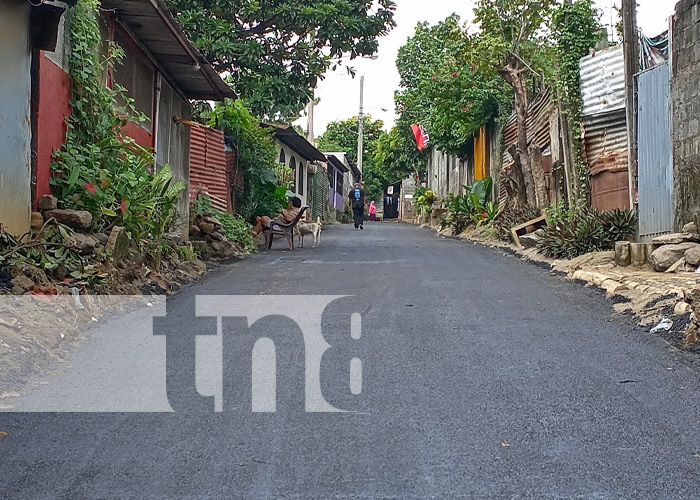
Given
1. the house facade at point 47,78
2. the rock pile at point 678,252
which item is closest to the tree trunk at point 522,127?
the rock pile at point 678,252

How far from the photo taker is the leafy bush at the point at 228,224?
14.7m

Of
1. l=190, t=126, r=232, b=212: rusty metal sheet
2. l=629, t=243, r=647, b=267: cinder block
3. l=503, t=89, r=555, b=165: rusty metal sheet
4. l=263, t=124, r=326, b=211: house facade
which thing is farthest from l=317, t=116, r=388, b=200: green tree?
l=629, t=243, r=647, b=267: cinder block

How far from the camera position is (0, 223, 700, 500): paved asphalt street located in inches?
128

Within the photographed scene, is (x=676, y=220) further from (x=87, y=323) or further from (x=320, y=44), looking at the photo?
(x=320, y=44)

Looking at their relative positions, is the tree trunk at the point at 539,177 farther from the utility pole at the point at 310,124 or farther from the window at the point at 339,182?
the window at the point at 339,182

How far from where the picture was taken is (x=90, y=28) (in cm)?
866

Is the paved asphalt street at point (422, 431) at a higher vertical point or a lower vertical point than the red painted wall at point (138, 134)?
lower

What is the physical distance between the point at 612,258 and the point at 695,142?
6.68 ft

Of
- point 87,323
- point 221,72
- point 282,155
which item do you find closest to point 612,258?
point 87,323

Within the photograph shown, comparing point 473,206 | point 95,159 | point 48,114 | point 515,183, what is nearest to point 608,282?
point 95,159

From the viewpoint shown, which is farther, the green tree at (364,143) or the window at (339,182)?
the green tree at (364,143)

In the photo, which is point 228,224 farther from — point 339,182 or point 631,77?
point 339,182

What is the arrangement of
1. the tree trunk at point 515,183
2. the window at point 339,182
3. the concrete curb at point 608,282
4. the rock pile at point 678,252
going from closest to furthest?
1. the concrete curb at point 608,282
2. the rock pile at point 678,252
3. the tree trunk at point 515,183
4. the window at point 339,182

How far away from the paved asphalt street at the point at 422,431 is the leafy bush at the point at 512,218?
9.83m
